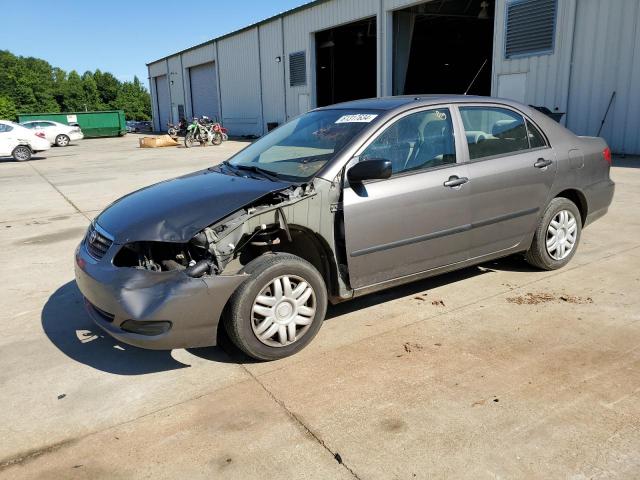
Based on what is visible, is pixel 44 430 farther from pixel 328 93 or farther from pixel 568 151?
pixel 328 93

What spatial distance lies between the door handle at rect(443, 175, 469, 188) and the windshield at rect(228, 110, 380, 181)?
2.38 feet

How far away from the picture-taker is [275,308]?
10.7ft

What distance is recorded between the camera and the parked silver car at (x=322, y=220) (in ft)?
10.1

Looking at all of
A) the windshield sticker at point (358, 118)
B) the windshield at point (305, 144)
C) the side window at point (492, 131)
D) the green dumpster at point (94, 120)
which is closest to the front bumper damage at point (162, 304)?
the windshield at point (305, 144)

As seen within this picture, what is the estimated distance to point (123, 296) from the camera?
298cm

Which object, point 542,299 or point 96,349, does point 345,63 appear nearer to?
point 542,299

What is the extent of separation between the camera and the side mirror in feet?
11.2

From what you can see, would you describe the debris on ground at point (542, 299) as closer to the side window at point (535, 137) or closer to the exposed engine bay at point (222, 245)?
the side window at point (535, 137)

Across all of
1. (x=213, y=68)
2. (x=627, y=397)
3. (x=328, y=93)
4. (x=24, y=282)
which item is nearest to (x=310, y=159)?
(x=627, y=397)

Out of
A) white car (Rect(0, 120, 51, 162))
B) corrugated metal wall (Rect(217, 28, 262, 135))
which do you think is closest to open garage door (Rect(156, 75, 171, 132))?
corrugated metal wall (Rect(217, 28, 262, 135))

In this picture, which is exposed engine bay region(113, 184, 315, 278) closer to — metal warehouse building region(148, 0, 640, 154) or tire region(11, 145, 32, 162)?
metal warehouse building region(148, 0, 640, 154)

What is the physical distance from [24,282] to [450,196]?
13.5ft

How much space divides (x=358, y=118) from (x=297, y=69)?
22887 millimetres

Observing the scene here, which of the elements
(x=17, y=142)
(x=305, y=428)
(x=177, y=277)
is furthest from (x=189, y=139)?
(x=305, y=428)
